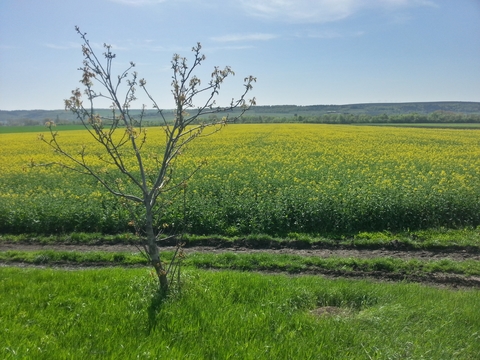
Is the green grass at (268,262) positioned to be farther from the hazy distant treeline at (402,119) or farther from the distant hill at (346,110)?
the hazy distant treeline at (402,119)

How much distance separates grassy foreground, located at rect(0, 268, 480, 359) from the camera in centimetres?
390

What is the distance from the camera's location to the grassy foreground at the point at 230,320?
390 centimetres

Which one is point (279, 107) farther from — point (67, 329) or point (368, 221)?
point (67, 329)

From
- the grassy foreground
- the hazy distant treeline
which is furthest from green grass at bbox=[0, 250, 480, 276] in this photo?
the hazy distant treeline

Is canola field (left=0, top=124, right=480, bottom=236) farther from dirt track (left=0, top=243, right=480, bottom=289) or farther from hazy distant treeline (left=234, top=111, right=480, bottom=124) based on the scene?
hazy distant treeline (left=234, top=111, right=480, bottom=124)

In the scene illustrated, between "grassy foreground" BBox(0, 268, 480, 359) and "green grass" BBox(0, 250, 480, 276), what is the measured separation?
183 cm

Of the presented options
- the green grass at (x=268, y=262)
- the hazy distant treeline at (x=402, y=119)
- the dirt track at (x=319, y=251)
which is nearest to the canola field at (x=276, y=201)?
the dirt track at (x=319, y=251)

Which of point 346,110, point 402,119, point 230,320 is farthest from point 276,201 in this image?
point 346,110

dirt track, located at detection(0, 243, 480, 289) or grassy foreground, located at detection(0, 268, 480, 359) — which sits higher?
grassy foreground, located at detection(0, 268, 480, 359)

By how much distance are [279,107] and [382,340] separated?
107532 mm

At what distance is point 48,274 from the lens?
20.9ft

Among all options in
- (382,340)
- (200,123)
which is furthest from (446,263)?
(200,123)

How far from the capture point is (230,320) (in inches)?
180

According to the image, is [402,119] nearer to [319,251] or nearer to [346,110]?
[346,110]
